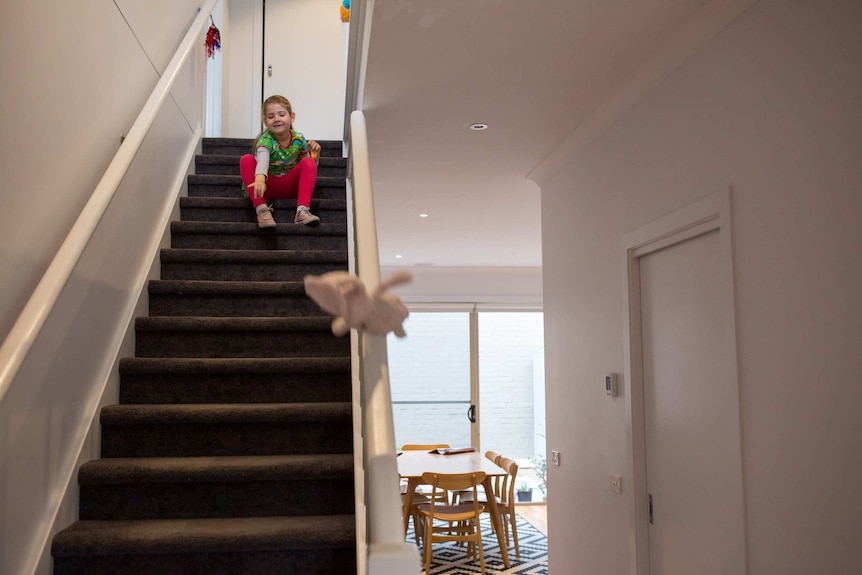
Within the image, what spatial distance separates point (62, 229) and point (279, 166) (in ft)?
→ 5.05

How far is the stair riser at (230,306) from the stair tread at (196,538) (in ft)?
3.52

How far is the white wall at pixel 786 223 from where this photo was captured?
68.1 inches

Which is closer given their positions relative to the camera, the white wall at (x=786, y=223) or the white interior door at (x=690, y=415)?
the white wall at (x=786, y=223)

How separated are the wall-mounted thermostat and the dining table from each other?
101 inches

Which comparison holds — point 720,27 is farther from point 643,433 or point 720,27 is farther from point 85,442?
point 85,442

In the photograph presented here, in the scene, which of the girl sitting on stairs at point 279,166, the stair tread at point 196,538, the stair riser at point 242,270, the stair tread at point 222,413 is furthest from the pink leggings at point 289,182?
the stair tread at point 196,538

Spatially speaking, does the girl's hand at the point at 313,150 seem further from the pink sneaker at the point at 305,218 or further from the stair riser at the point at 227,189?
the pink sneaker at the point at 305,218

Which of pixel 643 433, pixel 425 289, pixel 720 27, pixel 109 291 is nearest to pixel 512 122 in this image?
pixel 720 27

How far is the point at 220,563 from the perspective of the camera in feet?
6.53

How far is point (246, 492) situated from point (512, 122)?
2122 millimetres

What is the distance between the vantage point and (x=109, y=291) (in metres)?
2.51

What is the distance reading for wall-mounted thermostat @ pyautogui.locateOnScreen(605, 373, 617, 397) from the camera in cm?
317

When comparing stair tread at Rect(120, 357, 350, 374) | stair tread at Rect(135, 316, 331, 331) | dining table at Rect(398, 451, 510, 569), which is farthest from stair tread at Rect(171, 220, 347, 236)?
dining table at Rect(398, 451, 510, 569)

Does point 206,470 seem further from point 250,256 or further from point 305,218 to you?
point 305,218
